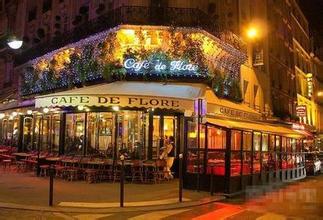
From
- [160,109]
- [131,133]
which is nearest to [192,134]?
[160,109]

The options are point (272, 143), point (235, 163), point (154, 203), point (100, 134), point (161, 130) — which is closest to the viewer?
point (154, 203)

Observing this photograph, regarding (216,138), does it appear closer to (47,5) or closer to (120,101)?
(120,101)

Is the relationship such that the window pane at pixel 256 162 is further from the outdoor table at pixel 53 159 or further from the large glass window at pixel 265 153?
the outdoor table at pixel 53 159

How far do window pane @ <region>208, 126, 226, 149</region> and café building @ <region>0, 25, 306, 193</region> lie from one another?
35 mm

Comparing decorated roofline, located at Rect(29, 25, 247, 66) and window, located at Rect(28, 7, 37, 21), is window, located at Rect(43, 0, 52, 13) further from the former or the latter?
decorated roofline, located at Rect(29, 25, 247, 66)

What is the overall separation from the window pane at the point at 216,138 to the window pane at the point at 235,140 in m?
0.31

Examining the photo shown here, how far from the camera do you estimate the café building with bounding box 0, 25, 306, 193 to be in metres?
16.0

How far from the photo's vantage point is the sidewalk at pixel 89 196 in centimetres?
1195

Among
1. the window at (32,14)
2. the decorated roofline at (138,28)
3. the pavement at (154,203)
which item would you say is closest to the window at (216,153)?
the pavement at (154,203)

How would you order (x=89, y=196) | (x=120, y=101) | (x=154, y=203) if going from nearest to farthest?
(x=154, y=203)
(x=89, y=196)
(x=120, y=101)

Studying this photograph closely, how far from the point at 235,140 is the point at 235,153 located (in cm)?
68

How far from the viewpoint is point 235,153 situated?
15.6 m

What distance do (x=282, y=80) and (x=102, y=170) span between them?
842 inches

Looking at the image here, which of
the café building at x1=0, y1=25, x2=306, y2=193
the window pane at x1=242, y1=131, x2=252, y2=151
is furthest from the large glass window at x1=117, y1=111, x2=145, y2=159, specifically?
the window pane at x1=242, y1=131, x2=252, y2=151
